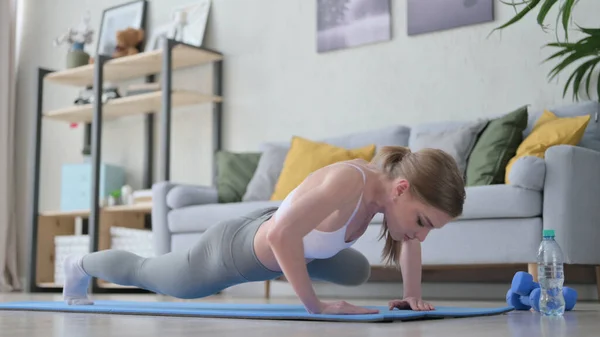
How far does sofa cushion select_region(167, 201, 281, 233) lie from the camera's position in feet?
12.6

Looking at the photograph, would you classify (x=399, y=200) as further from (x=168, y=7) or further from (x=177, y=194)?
(x=168, y=7)

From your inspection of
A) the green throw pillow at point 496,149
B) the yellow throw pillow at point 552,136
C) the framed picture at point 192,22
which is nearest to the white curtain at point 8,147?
the framed picture at point 192,22

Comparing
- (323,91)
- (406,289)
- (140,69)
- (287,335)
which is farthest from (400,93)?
(287,335)

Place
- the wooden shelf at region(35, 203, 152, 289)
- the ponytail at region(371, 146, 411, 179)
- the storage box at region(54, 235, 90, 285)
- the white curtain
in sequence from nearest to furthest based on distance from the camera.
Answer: the ponytail at region(371, 146, 411, 179), the wooden shelf at region(35, 203, 152, 289), the storage box at region(54, 235, 90, 285), the white curtain

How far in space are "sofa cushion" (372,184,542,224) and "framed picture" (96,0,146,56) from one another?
10.5 feet

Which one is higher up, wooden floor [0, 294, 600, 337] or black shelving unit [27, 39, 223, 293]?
black shelving unit [27, 39, 223, 293]

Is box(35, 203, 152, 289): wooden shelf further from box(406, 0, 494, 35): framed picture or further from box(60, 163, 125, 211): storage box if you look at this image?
box(406, 0, 494, 35): framed picture

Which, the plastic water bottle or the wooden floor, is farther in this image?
the plastic water bottle

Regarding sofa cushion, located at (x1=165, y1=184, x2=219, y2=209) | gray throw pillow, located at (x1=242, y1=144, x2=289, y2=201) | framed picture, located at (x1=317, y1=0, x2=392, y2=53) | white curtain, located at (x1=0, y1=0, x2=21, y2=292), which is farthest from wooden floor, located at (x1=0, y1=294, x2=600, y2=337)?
white curtain, located at (x1=0, y1=0, x2=21, y2=292)

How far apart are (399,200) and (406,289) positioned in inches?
16.0

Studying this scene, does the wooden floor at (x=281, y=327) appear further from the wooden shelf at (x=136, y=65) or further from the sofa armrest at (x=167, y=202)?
the wooden shelf at (x=136, y=65)

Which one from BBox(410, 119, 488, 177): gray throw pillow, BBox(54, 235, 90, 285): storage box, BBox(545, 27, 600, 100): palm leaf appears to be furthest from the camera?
BBox(54, 235, 90, 285): storage box

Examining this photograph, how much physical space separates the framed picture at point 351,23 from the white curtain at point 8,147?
268cm

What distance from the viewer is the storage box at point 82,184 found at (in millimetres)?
5371
